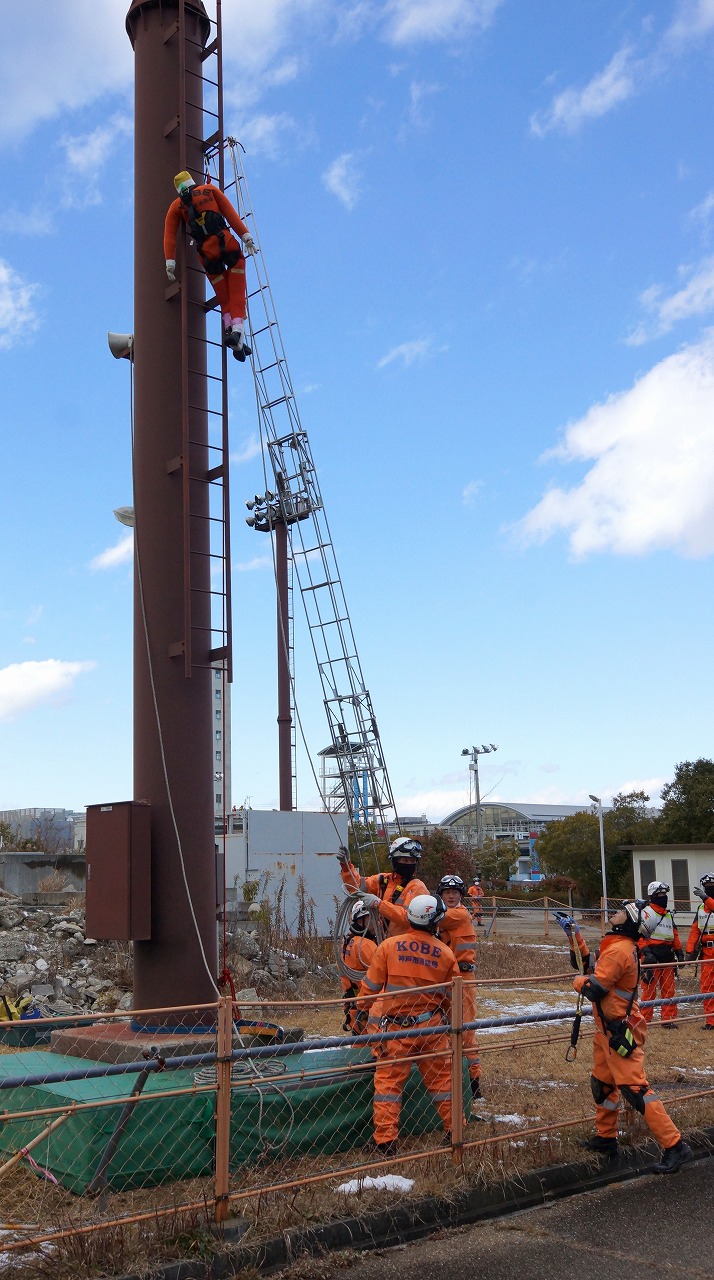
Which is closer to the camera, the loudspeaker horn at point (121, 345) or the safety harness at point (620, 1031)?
the safety harness at point (620, 1031)

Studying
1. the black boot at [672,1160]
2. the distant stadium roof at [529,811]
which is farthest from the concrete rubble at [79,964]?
the distant stadium roof at [529,811]

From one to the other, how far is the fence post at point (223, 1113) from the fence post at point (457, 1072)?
1.73 meters

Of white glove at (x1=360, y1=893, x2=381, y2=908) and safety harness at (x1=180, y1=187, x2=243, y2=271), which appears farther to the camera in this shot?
safety harness at (x1=180, y1=187, x2=243, y2=271)

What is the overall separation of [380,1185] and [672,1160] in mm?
2069

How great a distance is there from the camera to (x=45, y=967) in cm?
1691

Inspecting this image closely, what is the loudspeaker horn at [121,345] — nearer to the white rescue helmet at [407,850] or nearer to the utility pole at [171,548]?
the utility pole at [171,548]

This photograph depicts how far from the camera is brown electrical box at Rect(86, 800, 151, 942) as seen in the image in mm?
8664

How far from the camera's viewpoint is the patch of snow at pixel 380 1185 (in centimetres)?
615

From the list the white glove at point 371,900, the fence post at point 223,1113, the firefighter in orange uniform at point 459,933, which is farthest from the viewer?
the firefighter in orange uniform at point 459,933

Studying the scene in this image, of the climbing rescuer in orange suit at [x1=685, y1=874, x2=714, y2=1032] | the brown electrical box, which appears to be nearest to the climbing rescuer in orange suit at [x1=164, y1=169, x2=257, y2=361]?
the brown electrical box

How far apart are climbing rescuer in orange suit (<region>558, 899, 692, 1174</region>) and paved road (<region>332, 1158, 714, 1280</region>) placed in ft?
1.25

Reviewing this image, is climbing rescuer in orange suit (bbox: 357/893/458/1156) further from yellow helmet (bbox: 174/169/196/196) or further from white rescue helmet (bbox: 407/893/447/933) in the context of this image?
yellow helmet (bbox: 174/169/196/196)

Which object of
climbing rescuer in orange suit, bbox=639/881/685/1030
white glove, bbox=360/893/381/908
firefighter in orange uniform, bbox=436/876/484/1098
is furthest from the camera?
climbing rescuer in orange suit, bbox=639/881/685/1030

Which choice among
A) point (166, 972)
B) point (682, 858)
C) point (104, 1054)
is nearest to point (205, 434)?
point (166, 972)
